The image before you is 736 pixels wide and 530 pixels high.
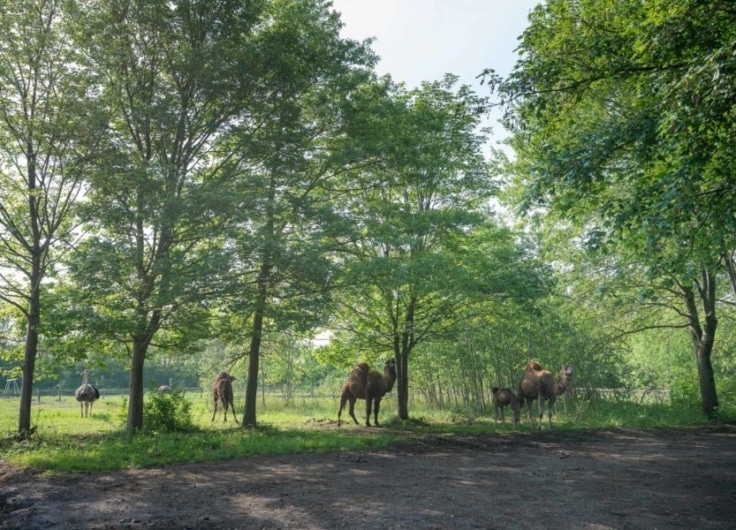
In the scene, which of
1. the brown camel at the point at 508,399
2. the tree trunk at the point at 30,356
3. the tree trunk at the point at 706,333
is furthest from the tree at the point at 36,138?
the tree trunk at the point at 706,333

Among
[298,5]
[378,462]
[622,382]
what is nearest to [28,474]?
[378,462]

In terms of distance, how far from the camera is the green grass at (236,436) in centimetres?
947

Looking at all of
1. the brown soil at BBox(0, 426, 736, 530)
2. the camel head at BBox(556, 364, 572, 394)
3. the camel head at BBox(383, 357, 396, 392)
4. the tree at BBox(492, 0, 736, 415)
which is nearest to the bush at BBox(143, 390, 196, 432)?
the brown soil at BBox(0, 426, 736, 530)

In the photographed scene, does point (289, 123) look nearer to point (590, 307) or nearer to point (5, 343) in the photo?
point (5, 343)

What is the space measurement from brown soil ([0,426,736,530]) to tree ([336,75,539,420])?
456 cm

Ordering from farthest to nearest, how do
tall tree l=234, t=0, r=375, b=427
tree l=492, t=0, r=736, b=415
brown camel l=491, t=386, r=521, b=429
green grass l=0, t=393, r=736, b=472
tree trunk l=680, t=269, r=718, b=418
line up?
1. tree trunk l=680, t=269, r=718, b=418
2. brown camel l=491, t=386, r=521, b=429
3. tall tree l=234, t=0, r=375, b=427
4. green grass l=0, t=393, r=736, b=472
5. tree l=492, t=0, r=736, b=415

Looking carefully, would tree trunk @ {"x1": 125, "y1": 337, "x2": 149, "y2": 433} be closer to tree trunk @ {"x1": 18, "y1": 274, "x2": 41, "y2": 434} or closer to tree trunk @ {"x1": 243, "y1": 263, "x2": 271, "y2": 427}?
tree trunk @ {"x1": 18, "y1": 274, "x2": 41, "y2": 434}

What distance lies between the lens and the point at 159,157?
12.2 meters

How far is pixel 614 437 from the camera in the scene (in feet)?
44.2

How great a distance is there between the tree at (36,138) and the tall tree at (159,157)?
0.74 m

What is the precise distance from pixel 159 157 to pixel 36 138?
2.43m

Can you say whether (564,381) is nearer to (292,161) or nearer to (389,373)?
(389,373)

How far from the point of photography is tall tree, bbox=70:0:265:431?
1090 cm

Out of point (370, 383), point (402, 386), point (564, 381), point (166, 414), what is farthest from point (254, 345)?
point (564, 381)
